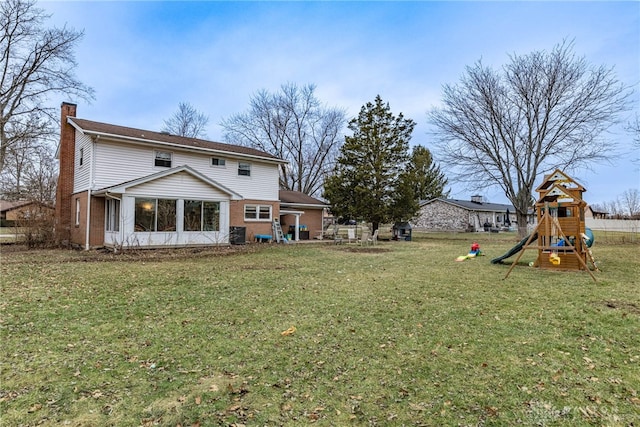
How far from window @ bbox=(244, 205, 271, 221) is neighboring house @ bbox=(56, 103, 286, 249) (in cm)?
140

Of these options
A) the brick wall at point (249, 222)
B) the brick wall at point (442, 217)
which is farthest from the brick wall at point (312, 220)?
the brick wall at point (442, 217)

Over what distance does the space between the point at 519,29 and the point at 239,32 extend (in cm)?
1386

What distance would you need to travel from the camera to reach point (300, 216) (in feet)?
78.4

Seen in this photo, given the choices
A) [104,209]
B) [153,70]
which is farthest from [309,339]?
[153,70]

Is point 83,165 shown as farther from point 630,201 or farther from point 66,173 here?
point 630,201

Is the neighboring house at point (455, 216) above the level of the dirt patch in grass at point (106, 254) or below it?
above

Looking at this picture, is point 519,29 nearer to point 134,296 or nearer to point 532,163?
point 532,163

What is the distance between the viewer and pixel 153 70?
21.6 metres

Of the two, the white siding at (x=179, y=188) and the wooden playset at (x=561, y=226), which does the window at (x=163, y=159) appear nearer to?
the white siding at (x=179, y=188)

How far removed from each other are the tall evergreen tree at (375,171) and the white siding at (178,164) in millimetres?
5621

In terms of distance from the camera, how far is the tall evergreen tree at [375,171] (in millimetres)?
23625

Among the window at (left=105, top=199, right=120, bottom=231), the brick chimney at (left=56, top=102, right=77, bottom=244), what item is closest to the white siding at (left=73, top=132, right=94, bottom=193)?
the brick chimney at (left=56, top=102, right=77, bottom=244)

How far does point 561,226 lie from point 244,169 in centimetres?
1562

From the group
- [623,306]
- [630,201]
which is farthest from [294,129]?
Result: [630,201]
